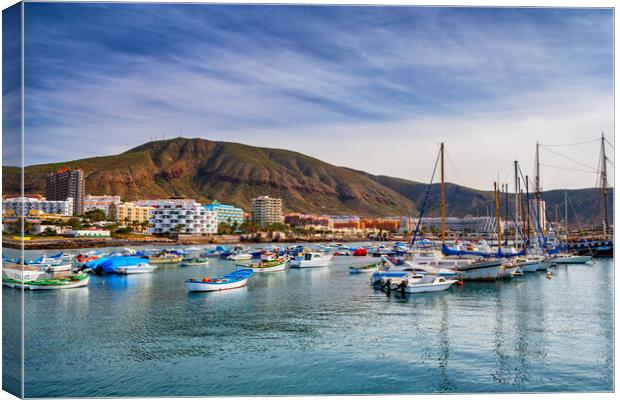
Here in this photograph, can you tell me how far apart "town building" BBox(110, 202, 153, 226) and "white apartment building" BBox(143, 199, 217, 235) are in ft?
4.81

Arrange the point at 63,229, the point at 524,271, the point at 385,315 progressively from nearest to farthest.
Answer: the point at 385,315
the point at 524,271
the point at 63,229

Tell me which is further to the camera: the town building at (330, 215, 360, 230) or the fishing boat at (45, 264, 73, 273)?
the town building at (330, 215, 360, 230)

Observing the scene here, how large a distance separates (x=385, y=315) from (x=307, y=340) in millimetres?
3344

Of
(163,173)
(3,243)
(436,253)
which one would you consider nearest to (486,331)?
(3,243)

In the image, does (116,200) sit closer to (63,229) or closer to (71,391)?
(63,229)

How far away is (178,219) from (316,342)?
2226 inches

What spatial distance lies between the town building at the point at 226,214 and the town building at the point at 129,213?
7685 mm

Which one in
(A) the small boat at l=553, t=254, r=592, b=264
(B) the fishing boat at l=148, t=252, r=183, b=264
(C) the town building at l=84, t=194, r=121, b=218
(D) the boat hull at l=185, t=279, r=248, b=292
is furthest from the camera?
(C) the town building at l=84, t=194, r=121, b=218

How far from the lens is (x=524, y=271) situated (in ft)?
74.9

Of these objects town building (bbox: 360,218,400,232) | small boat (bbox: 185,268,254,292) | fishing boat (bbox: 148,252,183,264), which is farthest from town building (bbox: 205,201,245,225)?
small boat (bbox: 185,268,254,292)

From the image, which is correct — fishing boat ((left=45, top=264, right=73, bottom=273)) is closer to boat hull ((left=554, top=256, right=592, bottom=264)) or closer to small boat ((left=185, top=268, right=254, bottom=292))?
small boat ((left=185, top=268, right=254, bottom=292))

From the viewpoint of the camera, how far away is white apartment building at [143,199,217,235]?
63.2 meters

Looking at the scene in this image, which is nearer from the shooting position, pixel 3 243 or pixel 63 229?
pixel 3 243

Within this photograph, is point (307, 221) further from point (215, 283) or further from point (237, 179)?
point (215, 283)
